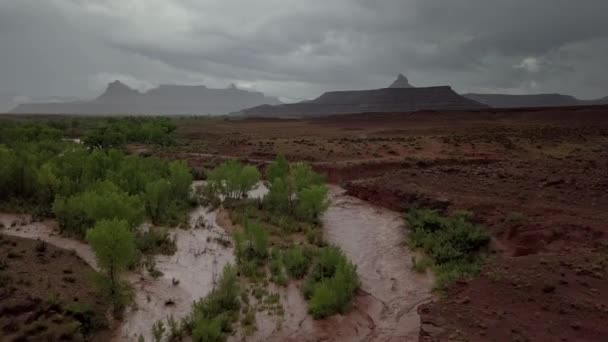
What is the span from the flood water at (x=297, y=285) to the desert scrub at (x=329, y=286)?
222 millimetres

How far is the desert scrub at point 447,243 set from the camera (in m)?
12.3

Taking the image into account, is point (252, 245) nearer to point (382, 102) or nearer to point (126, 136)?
point (126, 136)

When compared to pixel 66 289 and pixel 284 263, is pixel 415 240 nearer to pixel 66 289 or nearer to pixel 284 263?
pixel 284 263

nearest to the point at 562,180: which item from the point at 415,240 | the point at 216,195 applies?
the point at 415,240

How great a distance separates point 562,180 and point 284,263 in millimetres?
14018

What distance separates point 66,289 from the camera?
Answer: 10.1m

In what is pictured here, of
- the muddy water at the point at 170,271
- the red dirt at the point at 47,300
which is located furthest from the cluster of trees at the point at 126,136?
the red dirt at the point at 47,300

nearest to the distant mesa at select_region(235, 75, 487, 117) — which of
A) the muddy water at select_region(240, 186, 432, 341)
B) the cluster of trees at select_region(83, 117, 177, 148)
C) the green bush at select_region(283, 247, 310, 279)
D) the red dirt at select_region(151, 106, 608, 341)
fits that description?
the red dirt at select_region(151, 106, 608, 341)

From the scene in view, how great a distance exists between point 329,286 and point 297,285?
1550 mm

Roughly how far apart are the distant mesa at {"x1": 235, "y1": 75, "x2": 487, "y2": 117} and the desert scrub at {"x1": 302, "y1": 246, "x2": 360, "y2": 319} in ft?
378

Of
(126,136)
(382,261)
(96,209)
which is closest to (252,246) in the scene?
(382,261)

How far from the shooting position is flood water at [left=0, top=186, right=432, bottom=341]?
9.54 m

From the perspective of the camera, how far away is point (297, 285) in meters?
11.9

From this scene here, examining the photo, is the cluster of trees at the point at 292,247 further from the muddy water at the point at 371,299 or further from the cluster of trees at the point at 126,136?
the cluster of trees at the point at 126,136
